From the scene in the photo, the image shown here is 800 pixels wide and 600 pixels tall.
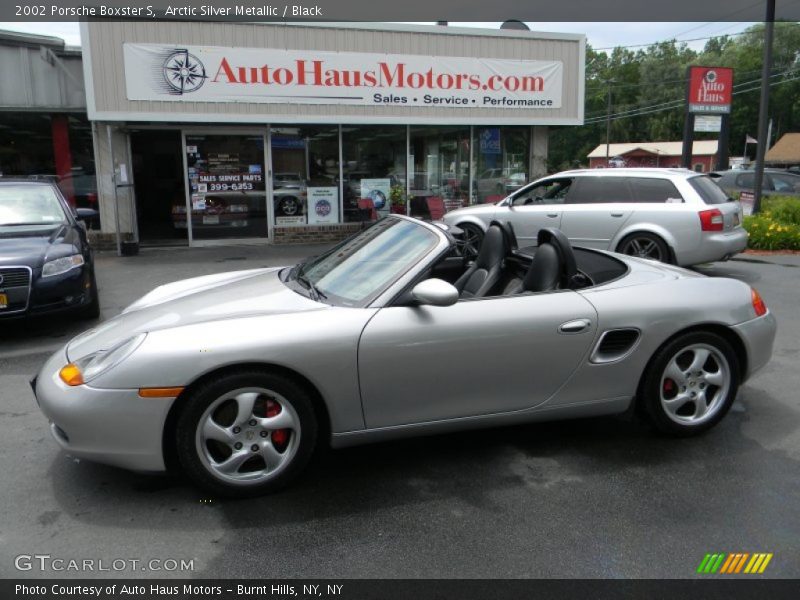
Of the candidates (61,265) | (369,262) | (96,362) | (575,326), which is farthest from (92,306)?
(575,326)

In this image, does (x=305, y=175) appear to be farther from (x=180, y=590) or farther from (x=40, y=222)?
(x=180, y=590)

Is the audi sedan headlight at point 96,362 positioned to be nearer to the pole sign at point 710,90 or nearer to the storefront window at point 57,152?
the storefront window at point 57,152

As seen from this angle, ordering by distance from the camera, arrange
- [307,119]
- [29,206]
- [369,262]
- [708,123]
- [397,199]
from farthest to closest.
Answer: [708,123], [397,199], [307,119], [29,206], [369,262]

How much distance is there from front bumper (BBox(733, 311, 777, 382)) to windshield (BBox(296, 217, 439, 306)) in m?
1.95

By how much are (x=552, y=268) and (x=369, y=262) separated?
1072 mm

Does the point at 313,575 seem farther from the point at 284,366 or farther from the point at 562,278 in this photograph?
the point at 562,278

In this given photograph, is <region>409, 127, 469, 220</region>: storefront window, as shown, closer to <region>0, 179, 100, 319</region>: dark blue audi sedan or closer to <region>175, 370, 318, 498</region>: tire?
<region>0, 179, 100, 319</region>: dark blue audi sedan

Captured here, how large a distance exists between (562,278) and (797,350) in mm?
3165

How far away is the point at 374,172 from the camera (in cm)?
1472

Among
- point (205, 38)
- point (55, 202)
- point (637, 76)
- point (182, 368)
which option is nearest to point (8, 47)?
point (205, 38)

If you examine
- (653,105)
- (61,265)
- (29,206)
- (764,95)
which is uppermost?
(653,105)

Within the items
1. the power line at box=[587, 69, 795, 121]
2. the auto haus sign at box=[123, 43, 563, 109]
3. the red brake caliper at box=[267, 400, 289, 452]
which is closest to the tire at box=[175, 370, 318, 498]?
the red brake caliper at box=[267, 400, 289, 452]

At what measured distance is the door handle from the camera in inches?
139

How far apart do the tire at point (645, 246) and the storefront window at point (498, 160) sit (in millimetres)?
6570
